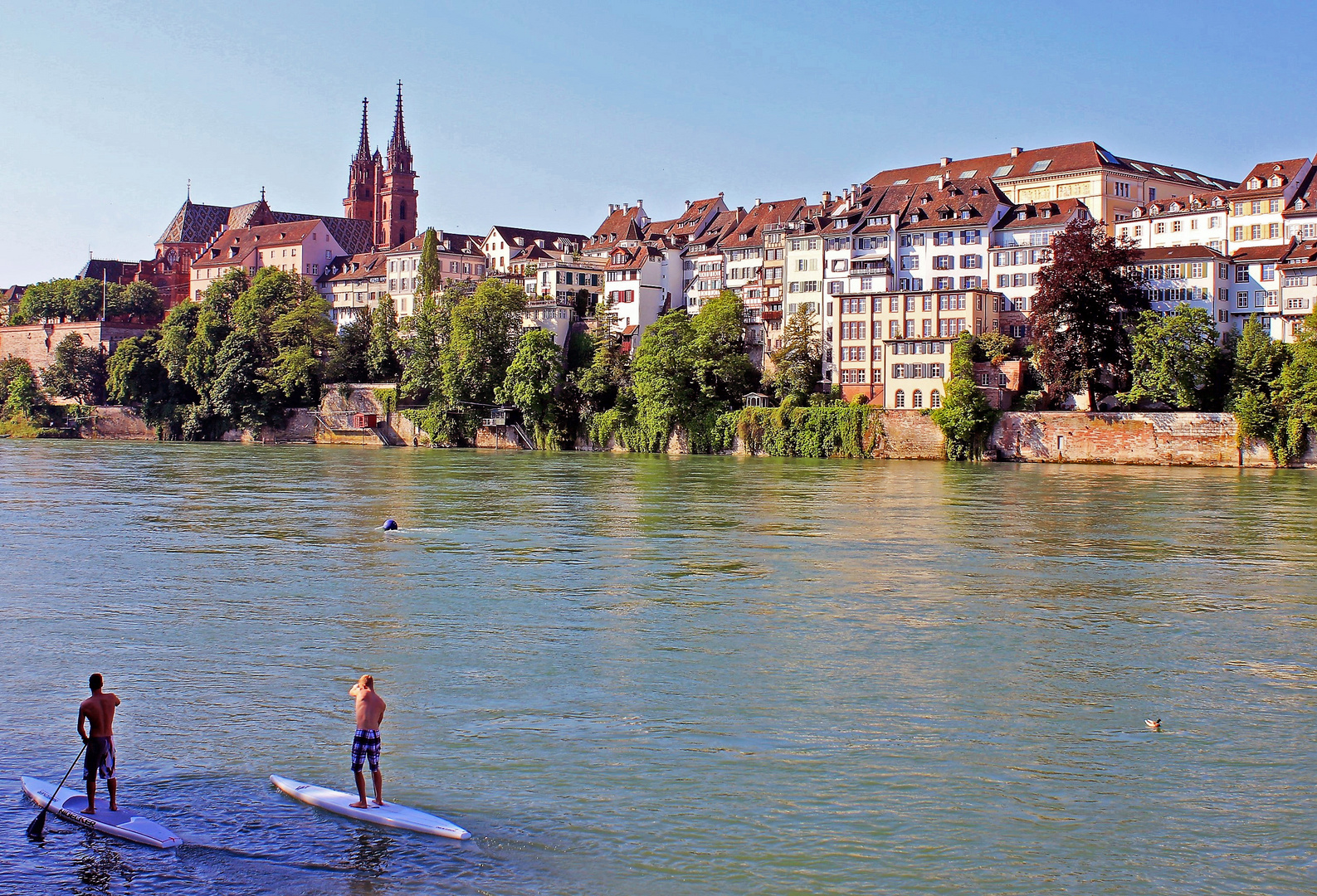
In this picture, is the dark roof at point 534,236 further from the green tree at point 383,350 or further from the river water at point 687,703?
the river water at point 687,703

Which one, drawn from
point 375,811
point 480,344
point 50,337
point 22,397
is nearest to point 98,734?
point 375,811

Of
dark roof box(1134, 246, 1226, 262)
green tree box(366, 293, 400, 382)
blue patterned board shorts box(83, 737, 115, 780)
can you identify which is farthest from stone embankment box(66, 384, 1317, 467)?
blue patterned board shorts box(83, 737, 115, 780)

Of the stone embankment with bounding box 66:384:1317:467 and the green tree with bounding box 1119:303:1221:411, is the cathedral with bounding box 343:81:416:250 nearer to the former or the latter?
the stone embankment with bounding box 66:384:1317:467

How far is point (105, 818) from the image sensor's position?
12383 millimetres

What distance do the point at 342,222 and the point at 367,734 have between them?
14510 cm

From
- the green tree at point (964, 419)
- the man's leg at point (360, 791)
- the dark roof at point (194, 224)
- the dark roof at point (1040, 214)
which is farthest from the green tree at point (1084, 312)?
the dark roof at point (194, 224)

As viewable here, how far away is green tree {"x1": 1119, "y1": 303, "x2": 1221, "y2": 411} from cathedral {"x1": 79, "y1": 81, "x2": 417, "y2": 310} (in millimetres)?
93287

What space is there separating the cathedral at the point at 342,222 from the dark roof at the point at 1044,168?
64.7 meters

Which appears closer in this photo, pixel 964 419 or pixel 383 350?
pixel 964 419

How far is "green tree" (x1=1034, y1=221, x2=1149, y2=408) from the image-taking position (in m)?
73.4

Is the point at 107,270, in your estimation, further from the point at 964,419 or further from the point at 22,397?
the point at 964,419

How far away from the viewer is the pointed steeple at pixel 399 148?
152750mm

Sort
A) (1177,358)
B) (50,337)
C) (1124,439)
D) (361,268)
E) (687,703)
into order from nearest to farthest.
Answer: (687,703)
(1177,358)
(1124,439)
(361,268)
(50,337)

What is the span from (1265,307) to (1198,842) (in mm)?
72258
